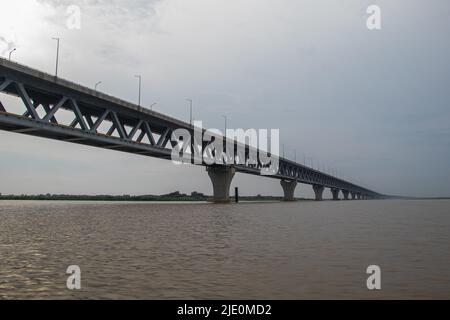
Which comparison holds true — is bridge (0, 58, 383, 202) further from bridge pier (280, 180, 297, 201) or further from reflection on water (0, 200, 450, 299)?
bridge pier (280, 180, 297, 201)

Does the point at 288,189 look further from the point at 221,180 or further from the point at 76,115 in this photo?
the point at 76,115

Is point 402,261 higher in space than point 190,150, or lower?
lower

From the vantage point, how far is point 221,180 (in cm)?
9981

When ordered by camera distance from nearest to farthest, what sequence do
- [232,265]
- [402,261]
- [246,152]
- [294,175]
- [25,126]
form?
1. [232,265]
2. [402,261]
3. [25,126]
4. [246,152]
5. [294,175]

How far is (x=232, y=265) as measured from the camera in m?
12.5

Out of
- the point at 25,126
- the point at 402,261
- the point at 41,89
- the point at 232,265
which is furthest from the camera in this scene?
the point at 41,89

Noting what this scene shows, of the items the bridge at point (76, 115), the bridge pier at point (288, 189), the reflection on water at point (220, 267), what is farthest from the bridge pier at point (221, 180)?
the reflection on water at point (220, 267)

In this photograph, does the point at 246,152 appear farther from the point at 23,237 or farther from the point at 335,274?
Answer: the point at 335,274

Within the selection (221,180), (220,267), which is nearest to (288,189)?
(221,180)

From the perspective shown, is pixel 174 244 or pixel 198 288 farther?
pixel 174 244

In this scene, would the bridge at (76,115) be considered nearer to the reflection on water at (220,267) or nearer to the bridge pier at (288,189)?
the reflection on water at (220,267)

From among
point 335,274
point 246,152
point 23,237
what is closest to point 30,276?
point 335,274

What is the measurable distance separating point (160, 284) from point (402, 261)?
7954mm

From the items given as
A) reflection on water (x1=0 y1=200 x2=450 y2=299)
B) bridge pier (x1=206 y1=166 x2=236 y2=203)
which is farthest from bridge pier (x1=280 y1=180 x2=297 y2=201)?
reflection on water (x1=0 y1=200 x2=450 y2=299)
